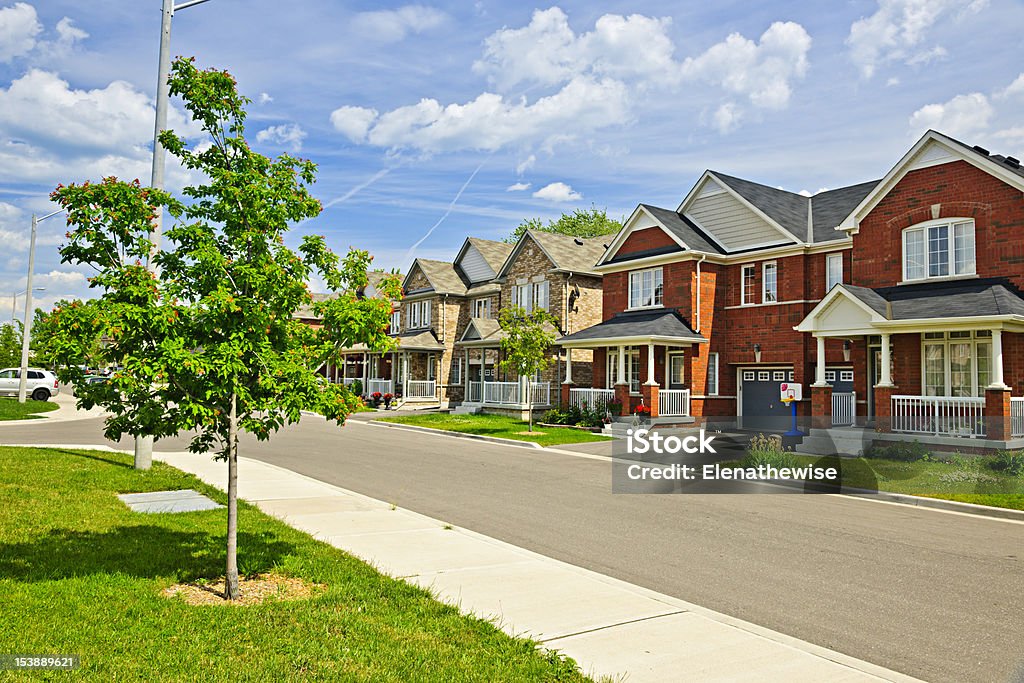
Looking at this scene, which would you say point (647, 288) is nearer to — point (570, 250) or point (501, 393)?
point (570, 250)

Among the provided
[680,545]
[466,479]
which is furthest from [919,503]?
[466,479]

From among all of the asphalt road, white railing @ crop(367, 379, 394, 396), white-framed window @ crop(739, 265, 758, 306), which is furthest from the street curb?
white railing @ crop(367, 379, 394, 396)

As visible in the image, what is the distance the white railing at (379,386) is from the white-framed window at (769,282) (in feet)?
85.7

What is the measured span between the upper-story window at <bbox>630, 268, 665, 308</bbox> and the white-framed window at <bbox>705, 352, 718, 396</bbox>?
306cm

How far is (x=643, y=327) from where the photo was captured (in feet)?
96.4

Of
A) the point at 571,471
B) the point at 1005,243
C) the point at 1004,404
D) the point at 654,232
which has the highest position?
the point at 654,232

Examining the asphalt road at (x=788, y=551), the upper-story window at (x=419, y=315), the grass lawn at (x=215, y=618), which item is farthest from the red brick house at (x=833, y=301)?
the grass lawn at (x=215, y=618)

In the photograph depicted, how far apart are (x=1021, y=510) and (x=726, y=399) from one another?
56.7 feet

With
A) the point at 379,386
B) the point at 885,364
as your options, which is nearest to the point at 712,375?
the point at 885,364

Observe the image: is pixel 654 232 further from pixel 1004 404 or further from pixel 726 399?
pixel 1004 404

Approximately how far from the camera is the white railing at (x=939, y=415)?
1986cm

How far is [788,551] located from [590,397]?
2183 cm

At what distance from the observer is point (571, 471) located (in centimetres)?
1816

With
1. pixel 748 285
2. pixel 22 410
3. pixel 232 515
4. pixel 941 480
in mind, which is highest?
pixel 748 285
